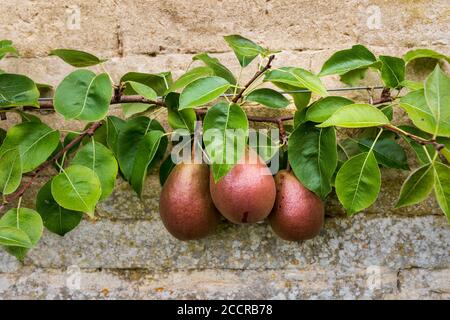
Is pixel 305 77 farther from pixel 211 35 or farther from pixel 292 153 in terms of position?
pixel 211 35

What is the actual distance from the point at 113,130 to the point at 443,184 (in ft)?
2.33

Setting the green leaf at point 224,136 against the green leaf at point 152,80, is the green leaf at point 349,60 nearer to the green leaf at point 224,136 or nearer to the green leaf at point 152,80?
the green leaf at point 224,136

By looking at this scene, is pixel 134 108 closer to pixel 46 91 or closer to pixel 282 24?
pixel 46 91

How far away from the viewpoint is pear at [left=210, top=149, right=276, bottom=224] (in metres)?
0.96

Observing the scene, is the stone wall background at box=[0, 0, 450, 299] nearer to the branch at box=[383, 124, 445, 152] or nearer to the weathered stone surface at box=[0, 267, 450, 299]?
the weathered stone surface at box=[0, 267, 450, 299]

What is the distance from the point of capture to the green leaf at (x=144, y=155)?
105cm

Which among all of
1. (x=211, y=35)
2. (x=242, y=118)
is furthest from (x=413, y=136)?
(x=211, y=35)

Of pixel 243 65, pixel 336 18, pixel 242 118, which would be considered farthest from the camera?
pixel 336 18

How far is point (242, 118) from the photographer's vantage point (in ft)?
3.10

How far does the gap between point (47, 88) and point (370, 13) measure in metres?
0.82

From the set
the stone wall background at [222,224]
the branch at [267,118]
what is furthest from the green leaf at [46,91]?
the branch at [267,118]

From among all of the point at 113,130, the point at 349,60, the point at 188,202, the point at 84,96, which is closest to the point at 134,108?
the point at 113,130

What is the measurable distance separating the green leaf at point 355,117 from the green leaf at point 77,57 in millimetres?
523

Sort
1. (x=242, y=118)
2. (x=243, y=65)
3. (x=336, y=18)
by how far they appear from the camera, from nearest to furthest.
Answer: (x=242, y=118) < (x=243, y=65) < (x=336, y=18)
